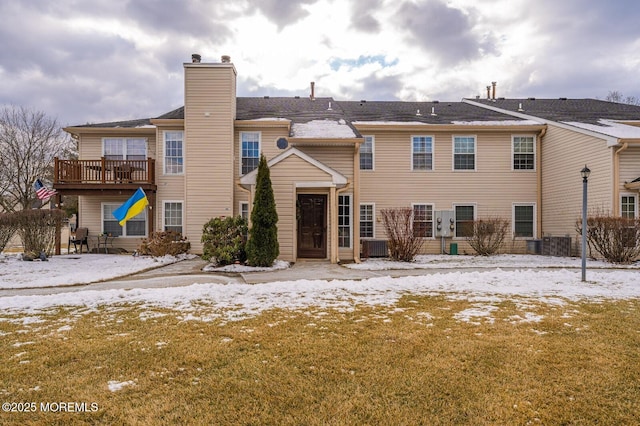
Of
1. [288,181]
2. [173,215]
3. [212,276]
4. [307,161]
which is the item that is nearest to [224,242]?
[212,276]

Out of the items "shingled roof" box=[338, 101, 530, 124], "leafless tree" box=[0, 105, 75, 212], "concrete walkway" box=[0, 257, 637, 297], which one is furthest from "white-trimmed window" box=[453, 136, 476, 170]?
"leafless tree" box=[0, 105, 75, 212]

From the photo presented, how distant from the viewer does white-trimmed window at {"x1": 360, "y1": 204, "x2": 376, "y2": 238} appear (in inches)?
581

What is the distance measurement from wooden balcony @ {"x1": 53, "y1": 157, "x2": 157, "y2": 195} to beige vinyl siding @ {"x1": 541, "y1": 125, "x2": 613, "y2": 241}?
1585 centimetres

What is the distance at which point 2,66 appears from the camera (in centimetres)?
2192

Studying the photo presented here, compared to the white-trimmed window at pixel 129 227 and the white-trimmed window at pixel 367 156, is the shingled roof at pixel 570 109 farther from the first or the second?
the white-trimmed window at pixel 129 227

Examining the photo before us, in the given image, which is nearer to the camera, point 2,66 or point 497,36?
point 497,36

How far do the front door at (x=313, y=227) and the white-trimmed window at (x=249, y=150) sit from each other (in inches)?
143

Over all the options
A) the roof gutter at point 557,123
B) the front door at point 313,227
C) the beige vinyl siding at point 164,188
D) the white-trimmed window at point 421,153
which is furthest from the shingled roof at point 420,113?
the beige vinyl siding at point 164,188

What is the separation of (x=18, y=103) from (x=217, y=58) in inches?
682

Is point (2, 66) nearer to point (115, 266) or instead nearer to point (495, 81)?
point (115, 266)

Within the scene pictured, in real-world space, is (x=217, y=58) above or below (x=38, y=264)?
above

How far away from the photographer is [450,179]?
15.2 m

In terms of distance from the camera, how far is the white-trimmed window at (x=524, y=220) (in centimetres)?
1507

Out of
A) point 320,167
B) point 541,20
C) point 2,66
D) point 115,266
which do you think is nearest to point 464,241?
point 320,167
